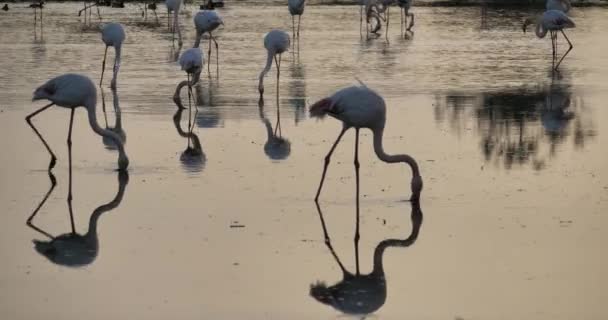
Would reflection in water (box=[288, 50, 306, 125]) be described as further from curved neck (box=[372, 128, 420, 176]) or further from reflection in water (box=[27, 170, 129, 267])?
reflection in water (box=[27, 170, 129, 267])

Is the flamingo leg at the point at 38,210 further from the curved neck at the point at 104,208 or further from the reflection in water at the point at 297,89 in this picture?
the reflection in water at the point at 297,89

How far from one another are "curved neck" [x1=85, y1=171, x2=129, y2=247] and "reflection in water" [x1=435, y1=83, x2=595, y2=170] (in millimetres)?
3581

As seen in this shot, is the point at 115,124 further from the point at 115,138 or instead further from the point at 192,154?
the point at 115,138

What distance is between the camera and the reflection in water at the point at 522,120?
1342 cm

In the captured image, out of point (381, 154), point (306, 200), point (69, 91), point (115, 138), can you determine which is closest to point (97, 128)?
point (115, 138)

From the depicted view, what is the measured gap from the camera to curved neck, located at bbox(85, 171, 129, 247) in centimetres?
994

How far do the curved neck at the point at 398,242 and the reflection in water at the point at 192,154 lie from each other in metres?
2.76

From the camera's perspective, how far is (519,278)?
8734 millimetres

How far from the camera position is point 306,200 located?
11.2m

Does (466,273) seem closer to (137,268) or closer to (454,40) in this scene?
(137,268)

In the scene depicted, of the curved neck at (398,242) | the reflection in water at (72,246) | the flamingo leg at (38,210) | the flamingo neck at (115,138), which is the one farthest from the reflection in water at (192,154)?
the curved neck at (398,242)

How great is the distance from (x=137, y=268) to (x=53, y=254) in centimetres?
79

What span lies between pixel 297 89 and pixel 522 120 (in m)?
4.16

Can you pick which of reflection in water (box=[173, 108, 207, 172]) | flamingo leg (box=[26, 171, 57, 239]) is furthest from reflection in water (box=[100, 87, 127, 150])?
flamingo leg (box=[26, 171, 57, 239])
